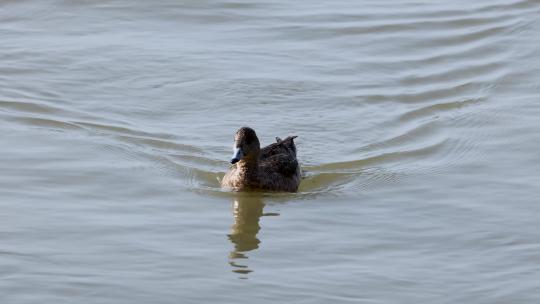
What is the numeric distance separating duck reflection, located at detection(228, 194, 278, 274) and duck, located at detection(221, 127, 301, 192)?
0.19m

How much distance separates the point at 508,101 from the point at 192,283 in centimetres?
745

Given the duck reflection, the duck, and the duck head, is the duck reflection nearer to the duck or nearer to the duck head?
the duck

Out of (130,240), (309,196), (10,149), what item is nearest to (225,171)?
(309,196)

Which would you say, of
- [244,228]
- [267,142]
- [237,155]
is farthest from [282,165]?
[244,228]

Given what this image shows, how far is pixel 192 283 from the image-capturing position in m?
10.5

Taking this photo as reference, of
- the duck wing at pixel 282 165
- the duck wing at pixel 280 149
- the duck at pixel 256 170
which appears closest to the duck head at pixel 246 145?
the duck at pixel 256 170

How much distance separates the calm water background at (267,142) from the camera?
1079cm

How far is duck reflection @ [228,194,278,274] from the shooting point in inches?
448

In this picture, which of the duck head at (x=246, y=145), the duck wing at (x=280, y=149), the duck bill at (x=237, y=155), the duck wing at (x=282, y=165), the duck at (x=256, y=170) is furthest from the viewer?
the duck wing at (x=280, y=149)

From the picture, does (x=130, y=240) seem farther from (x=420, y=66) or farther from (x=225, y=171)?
(x=420, y=66)

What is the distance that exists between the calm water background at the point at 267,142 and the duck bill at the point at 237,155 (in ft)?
1.68

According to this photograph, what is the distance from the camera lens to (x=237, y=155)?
1356cm

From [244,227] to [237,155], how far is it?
47.8 inches

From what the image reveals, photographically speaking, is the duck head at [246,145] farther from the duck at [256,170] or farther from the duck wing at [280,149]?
the duck wing at [280,149]
